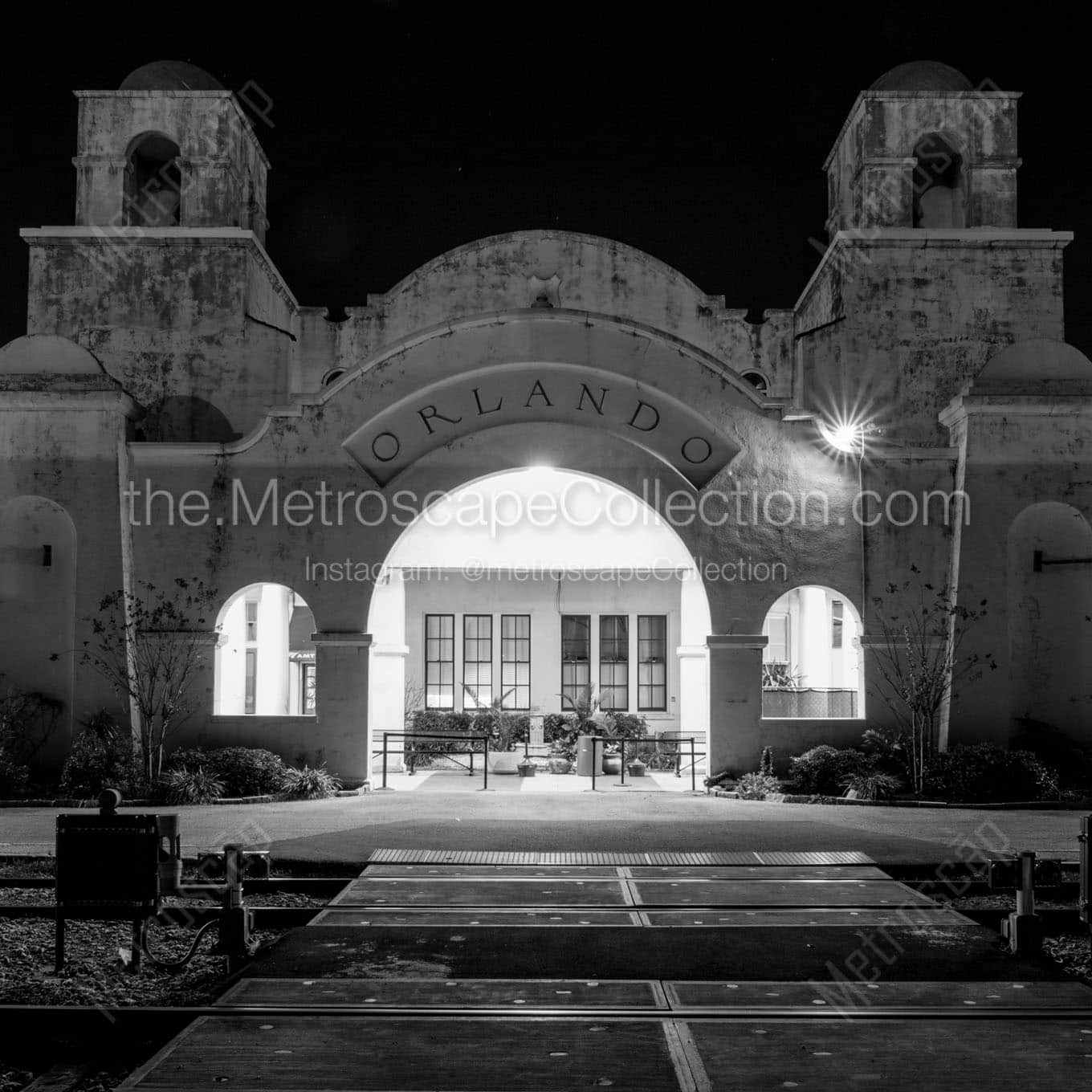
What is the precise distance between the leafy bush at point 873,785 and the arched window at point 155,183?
15.6 m

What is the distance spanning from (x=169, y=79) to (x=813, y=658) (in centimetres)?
1701

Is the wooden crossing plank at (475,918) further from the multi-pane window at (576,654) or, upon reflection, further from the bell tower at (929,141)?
the multi-pane window at (576,654)

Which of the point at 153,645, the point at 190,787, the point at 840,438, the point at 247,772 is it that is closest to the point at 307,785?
the point at 247,772

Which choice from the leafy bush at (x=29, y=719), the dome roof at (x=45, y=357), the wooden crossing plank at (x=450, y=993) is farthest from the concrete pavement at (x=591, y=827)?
the dome roof at (x=45, y=357)

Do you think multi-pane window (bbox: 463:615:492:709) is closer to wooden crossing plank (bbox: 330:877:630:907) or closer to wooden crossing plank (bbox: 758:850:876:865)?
wooden crossing plank (bbox: 758:850:876:865)

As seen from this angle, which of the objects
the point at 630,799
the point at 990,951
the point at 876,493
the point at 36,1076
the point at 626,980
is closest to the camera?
the point at 36,1076

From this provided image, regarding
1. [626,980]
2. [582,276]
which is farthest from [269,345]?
[626,980]

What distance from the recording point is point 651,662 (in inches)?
1050

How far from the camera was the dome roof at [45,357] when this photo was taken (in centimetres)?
2005

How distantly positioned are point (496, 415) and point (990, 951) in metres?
13.0

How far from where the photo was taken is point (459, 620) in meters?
26.9

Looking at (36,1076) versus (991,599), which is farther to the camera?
(991,599)

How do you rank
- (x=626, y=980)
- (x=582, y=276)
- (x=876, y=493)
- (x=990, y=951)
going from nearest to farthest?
(x=626, y=980), (x=990, y=951), (x=876, y=493), (x=582, y=276)

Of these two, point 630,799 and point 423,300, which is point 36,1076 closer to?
point 630,799
